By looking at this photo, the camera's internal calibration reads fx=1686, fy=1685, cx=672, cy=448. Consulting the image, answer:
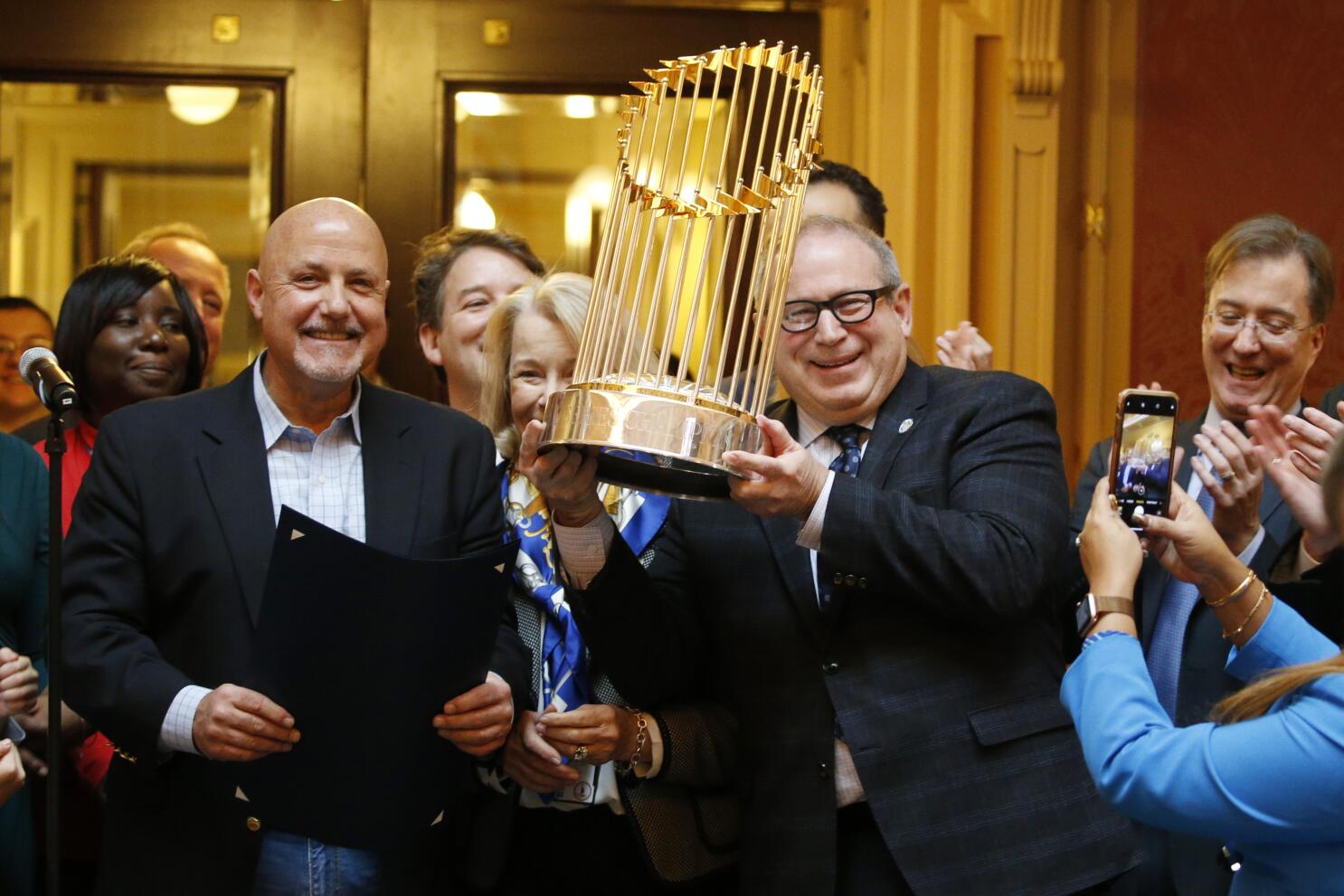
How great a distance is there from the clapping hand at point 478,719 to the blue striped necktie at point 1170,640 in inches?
44.0

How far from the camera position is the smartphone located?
2250 mm

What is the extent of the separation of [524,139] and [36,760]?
7.83ft

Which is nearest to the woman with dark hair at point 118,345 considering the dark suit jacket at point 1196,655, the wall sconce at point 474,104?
the wall sconce at point 474,104

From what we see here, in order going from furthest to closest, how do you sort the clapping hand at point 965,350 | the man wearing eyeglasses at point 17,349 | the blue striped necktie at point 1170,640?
the man wearing eyeglasses at point 17,349 → the clapping hand at point 965,350 → the blue striped necktie at point 1170,640

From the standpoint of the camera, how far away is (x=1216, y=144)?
4.36m

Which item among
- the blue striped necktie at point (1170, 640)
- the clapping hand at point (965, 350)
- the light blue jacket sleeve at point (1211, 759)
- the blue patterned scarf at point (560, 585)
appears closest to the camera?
the light blue jacket sleeve at point (1211, 759)

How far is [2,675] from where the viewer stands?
2.66 metres

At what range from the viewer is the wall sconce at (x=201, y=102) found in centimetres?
464

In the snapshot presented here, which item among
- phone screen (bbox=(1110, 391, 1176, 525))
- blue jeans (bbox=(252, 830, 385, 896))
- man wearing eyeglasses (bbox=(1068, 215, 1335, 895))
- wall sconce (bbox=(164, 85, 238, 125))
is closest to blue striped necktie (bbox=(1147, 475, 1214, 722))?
man wearing eyeglasses (bbox=(1068, 215, 1335, 895))

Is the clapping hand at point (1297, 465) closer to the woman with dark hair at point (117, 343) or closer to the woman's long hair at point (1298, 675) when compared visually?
the woman's long hair at point (1298, 675)

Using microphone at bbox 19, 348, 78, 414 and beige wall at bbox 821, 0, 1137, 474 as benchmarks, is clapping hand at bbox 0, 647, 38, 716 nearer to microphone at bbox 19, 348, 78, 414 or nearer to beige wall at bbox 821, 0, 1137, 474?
microphone at bbox 19, 348, 78, 414

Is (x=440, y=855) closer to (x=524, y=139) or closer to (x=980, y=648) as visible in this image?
(x=980, y=648)

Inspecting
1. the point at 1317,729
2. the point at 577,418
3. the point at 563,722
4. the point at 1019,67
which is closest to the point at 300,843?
the point at 563,722

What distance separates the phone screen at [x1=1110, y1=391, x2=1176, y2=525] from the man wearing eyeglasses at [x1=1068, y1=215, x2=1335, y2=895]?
391 millimetres
